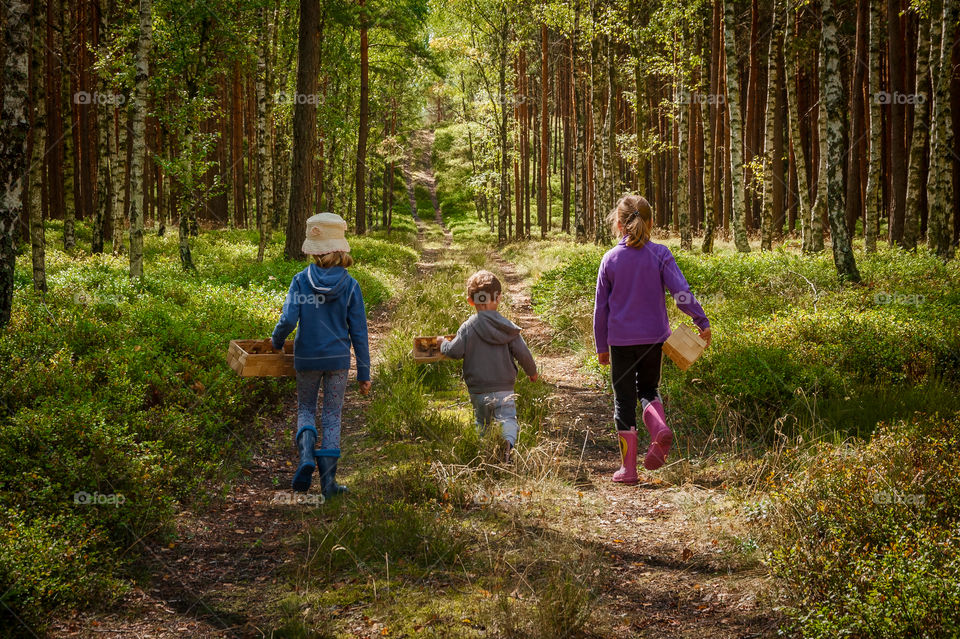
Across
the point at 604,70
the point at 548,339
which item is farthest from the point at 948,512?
the point at 604,70

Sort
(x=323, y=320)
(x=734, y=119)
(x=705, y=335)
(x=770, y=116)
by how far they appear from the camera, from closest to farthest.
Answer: (x=323, y=320), (x=705, y=335), (x=734, y=119), (x=770, y=116)

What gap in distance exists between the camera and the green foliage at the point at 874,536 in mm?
2688

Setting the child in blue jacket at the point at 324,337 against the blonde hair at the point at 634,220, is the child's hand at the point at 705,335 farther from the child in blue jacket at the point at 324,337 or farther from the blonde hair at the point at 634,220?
the child in blue jacket at the point at 324,337

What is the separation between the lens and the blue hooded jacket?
5.13 metres

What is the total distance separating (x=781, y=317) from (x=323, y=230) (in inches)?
244

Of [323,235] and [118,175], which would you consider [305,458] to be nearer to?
[323,235]

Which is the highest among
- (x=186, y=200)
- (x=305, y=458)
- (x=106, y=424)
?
(x=186, y=200)

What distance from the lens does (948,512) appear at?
349cm

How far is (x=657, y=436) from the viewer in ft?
17.4

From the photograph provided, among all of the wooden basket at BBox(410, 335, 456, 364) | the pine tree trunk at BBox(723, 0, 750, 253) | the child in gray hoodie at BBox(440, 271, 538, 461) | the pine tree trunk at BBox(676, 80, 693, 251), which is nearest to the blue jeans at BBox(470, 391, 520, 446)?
the child in gray hoodie at BBox(440, 271, 538, 461)

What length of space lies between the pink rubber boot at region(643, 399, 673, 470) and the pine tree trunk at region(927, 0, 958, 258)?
11.4 m

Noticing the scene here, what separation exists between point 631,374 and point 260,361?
306 centimetres

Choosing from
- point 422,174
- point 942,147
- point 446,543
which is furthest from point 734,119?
point 422,174

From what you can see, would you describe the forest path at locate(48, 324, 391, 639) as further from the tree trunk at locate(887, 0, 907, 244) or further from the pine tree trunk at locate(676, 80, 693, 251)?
the pine tree trunk at locate(676, 80, 693, 251)
